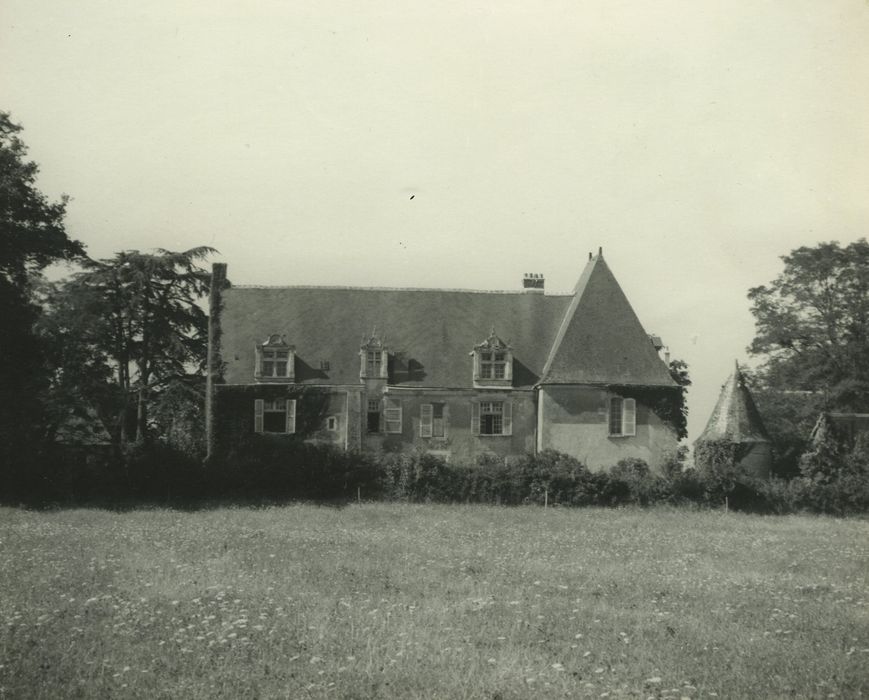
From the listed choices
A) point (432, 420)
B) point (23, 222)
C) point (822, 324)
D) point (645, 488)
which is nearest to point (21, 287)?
point (23, 222)

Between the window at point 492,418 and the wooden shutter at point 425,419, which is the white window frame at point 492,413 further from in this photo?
the wooden shutter at point 425,419

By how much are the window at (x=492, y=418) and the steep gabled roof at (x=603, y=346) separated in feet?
7.41

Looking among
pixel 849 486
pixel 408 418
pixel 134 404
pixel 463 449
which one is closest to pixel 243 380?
pixel 134 404

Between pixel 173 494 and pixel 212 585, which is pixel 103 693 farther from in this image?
pixel 173 494

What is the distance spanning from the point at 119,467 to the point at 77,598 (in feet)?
63.6

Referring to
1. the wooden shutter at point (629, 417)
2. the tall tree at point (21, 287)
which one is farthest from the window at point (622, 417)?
the tall tree at point (21, 287)

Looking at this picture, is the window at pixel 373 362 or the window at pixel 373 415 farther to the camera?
the window at pixel 373 362

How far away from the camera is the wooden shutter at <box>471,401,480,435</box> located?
38.4 meters

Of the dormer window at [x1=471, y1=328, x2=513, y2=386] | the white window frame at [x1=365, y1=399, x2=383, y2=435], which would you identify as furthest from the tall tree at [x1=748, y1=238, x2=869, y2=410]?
the white window frame at [x1=365, y1=399, x2=383, y2=435]

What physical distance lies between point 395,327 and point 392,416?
4.57m

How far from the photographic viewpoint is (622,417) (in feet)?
122

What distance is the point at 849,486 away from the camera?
104ft

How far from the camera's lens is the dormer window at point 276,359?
38.3 meters

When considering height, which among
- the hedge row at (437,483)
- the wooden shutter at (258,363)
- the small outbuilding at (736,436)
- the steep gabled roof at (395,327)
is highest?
the steep gabled roof at (395,327)
